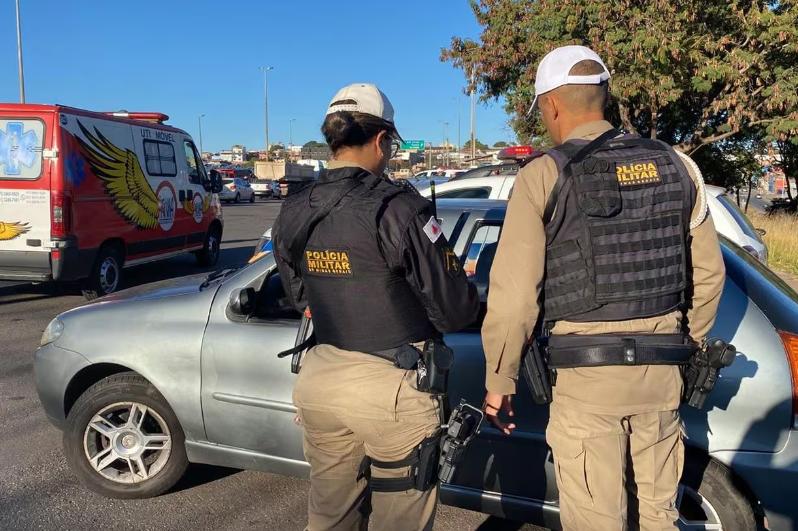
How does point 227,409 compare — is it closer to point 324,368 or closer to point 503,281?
point 324,368

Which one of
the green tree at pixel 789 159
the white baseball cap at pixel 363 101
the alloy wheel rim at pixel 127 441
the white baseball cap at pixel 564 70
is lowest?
the alloy wheel rim at pixel 127 441

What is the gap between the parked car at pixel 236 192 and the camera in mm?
36353

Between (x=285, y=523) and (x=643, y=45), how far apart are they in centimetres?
1148

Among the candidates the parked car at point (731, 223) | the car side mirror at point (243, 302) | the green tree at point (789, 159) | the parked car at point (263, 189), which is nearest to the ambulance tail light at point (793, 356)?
the car side mirror at point (243, 302)

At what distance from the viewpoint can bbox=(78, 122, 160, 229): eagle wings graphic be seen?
8.67 metres

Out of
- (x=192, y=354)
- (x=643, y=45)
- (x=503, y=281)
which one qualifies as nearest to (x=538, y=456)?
(x=503, y=281)

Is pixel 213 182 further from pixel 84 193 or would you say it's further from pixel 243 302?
pixel 243 302

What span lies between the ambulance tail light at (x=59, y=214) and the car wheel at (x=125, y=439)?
5.10m

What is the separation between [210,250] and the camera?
12461 millimetres

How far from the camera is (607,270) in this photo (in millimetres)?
1984

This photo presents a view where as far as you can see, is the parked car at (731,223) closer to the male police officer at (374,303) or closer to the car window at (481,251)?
the car window at (481,251)

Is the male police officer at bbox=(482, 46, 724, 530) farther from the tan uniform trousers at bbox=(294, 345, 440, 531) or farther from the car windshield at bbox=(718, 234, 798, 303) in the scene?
the car windshield at bbox=(718, 234, 798, 303)

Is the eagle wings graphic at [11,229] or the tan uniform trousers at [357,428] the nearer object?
the tan uniform trousers at [357,428]

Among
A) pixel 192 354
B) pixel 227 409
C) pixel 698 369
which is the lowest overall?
pixel 227 409
